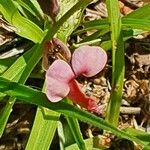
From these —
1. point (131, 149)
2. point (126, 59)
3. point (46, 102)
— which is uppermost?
point (126, 59)

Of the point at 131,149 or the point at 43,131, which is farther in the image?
the point at 131,149

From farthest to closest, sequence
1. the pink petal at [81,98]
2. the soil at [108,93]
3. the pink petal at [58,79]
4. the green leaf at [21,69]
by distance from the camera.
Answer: the soil at [108,93]
the green leaf at [21,69]
the pink petal at [81,98]
the pink petal at [58,79]

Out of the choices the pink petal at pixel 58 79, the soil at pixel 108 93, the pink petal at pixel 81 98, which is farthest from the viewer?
the soil at pixel 108 93

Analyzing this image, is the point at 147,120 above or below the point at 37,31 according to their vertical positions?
below

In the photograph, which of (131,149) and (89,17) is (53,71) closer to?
(131,149)

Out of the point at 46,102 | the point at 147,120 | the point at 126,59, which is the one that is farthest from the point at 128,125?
the point at 46,102

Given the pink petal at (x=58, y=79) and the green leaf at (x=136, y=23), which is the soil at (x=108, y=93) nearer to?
the green leaf at (x=136, y=23)

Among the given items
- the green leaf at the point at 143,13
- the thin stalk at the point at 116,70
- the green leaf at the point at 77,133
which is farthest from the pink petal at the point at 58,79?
the green leaf at the point at 143,13

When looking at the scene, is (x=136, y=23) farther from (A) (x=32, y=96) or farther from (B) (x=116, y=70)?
(A) (x=32, y=96)

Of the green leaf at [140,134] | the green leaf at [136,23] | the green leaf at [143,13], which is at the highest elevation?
the green leaf at [143,13]

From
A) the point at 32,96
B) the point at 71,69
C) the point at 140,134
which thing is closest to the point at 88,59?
the point at 71,69
